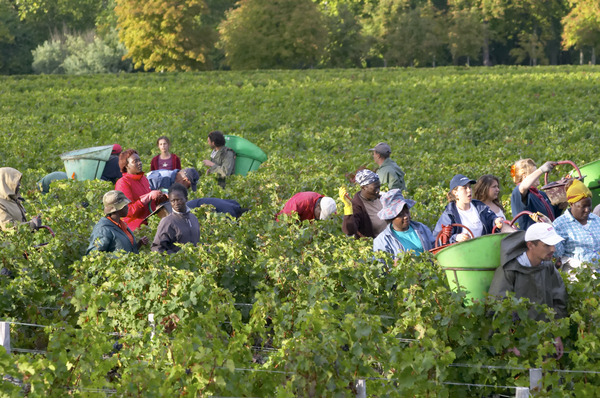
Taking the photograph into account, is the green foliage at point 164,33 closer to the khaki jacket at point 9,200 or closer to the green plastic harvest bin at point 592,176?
the khaki jacket at point 9,200

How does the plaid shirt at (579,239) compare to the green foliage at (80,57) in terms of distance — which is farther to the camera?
the green foliage at (80,57)

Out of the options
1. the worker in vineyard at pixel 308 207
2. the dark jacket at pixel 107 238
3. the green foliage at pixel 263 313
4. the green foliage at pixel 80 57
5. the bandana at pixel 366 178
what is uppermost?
the green foliage at pixel 80 57

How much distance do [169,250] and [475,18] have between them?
59299 millimetres

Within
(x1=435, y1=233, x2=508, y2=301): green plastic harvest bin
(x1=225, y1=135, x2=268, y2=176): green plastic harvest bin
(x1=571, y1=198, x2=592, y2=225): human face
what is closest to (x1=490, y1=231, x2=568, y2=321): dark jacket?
(x1=435, y1=233, x2=508, y2=301): green plastic harvest bin

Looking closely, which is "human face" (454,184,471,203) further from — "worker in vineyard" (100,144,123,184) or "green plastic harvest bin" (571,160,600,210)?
"worker in vineyard" (100,144,123,184)

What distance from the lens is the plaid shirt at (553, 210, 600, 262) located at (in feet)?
17.9

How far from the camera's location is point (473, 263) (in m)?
4.77

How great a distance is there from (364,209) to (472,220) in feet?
3.38

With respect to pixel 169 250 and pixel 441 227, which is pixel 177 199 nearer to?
pixel 169 250

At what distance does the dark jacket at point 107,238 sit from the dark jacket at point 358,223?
2.06 m

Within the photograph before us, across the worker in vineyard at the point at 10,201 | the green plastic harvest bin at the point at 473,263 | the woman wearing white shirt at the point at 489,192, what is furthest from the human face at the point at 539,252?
the worker in vineyard at the point at 10,201

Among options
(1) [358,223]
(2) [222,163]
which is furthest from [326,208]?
(2) [222,163]

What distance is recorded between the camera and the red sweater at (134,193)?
23.4 ft

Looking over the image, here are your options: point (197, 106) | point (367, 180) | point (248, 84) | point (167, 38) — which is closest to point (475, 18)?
point (167, 38)
